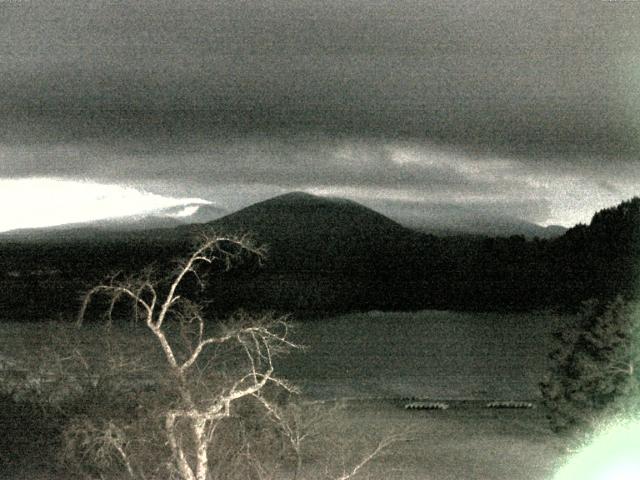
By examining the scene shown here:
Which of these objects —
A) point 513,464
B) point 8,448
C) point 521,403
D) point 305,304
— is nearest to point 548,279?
point 305,304

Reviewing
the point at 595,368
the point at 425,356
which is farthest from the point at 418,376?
the point at 595,368

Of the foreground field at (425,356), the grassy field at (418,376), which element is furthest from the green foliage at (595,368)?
the foreground field at (425,356)

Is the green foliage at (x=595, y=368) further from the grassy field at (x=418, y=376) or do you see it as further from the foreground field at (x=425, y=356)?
the foreground field at (x=425, y=356)

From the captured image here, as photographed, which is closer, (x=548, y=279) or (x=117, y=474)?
(x=117, y=474)

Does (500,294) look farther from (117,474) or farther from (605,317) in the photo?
(117,474)

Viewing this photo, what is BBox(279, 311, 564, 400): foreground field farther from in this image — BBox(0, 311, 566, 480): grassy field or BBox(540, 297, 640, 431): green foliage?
BBox(540, 297, 640, 431): green foliage

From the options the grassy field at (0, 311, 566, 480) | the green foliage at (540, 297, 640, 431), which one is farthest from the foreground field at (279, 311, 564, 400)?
the green foliage at (540, 297, 640, 431)

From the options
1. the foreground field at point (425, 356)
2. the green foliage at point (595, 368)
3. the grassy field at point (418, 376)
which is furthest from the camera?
the foreground field at point (425, 356)
